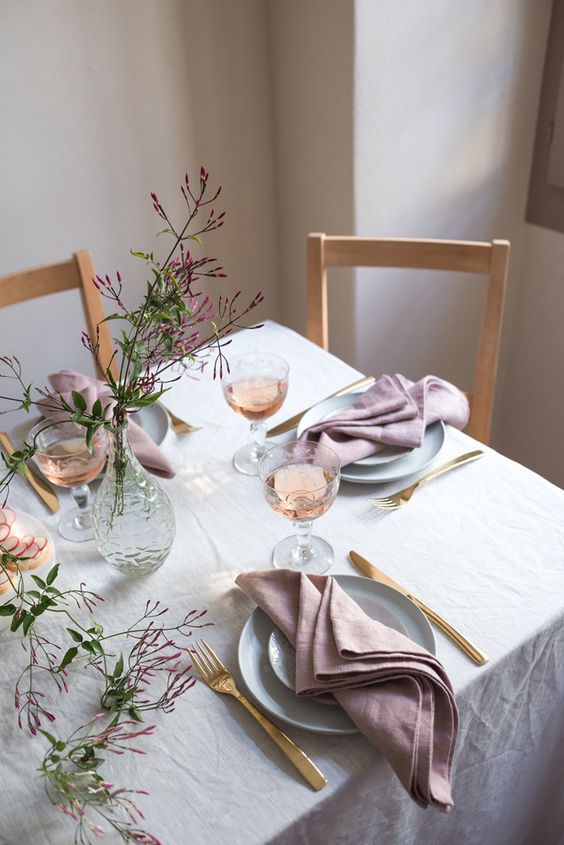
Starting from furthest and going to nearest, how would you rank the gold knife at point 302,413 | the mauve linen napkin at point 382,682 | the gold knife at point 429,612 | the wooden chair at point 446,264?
1. the wooden chair at point 446,264
2. the gold knife at point 302,413
3. the gold knife at point 429,612
4. the mauve linen napkin at point 382,682

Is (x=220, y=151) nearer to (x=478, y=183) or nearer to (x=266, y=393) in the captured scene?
(x=478, y=183)

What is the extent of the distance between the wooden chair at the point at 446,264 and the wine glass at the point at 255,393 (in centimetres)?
36

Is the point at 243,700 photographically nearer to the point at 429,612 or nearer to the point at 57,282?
the point at 429,612

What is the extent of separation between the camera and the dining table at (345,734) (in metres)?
0.73

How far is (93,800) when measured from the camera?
0.67 meters

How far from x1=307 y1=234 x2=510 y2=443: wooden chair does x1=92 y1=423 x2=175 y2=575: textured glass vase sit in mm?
755

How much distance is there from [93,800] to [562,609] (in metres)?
0.55

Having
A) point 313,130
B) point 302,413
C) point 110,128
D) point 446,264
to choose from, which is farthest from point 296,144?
point 302,413

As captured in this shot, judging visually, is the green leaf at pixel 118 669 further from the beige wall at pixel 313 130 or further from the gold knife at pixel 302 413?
the beige wall at pixel 313 130

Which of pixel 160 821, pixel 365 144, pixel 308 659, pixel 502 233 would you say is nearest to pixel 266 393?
pixel 308 659

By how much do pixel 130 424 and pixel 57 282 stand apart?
1.64 ft

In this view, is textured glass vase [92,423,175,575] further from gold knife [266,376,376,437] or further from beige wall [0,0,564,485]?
beige wall [0,0,564,485]

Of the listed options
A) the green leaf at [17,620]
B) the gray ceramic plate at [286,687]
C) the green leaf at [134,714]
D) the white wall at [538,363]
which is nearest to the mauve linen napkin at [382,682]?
the gray ceramic plate at [286,687]

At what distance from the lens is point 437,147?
1.92 metres
